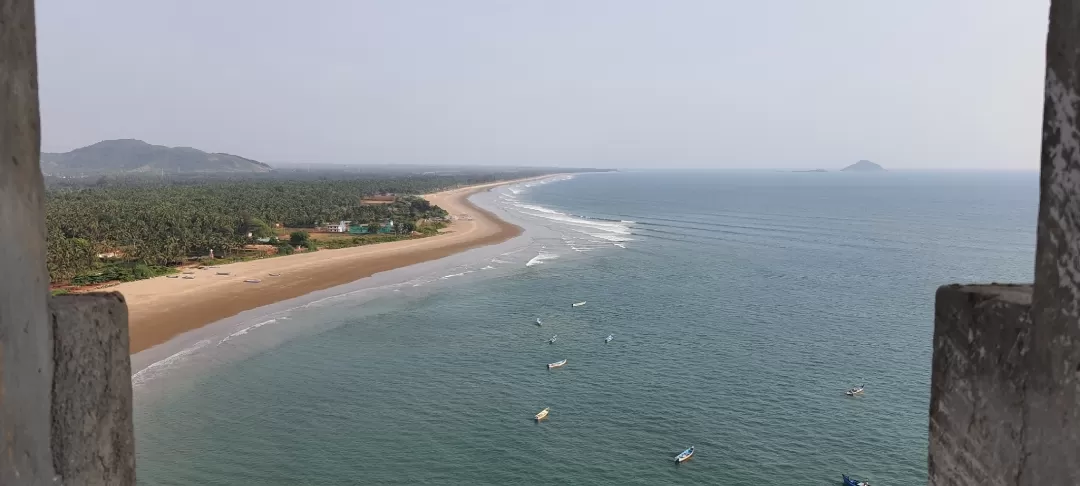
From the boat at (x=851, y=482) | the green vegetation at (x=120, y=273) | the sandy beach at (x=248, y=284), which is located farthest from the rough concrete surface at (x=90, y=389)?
the green vegetation at (x=120, y=273)

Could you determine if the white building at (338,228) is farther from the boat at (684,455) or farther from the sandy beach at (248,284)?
the boat at (684,455)

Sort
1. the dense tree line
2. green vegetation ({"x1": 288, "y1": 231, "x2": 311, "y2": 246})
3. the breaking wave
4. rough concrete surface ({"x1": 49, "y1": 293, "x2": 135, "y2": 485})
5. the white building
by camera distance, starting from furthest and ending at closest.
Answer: the white building < green vegetation ({"x1": 288, "y1": 231, "x2": 311, "y2": 246}) < the dense tree line < the breaking wave < rough concrete surface ({"x1": 49, "y1": 293, "x2": 135, "y2": 485})

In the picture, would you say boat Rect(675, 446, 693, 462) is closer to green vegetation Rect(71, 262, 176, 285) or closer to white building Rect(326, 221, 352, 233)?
green vegetation Rect(71, 262, 176, 285)

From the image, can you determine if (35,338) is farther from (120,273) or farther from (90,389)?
(120,273)

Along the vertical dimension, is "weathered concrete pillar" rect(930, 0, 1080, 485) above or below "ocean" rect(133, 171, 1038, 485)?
above

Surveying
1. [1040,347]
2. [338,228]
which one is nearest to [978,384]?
[1040,347]

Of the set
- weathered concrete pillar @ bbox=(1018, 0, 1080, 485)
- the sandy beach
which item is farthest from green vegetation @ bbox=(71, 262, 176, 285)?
weathered concrete pillar @ bbox=(1018, 0, 1080, 485)

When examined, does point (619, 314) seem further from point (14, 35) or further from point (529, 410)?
point (14, 35)
